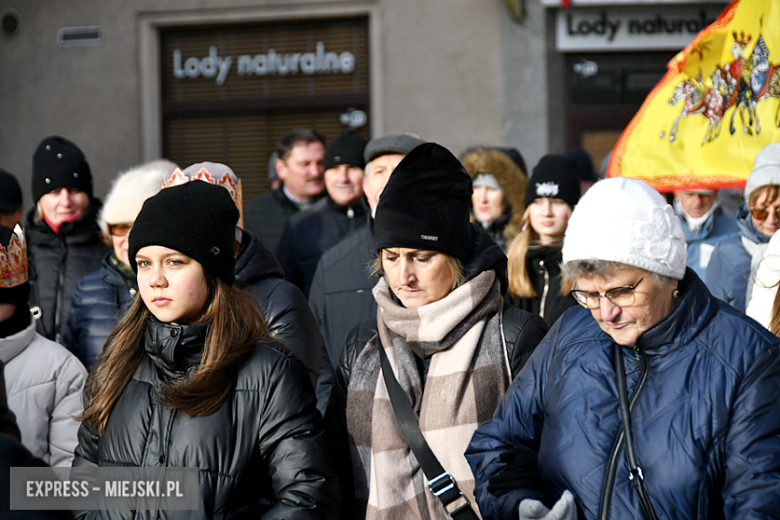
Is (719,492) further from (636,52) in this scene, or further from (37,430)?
(636,52)

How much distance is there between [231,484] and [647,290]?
1.30 metres

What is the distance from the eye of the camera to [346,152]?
18.6 ft

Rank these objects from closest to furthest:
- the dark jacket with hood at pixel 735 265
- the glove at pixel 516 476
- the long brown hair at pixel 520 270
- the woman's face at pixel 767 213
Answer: the glove at pixel 516 476 → the woman's face at pixel 767 213 → the dark jacket with hood at pixel 735 265 → the long brown hair at pixel 520 270

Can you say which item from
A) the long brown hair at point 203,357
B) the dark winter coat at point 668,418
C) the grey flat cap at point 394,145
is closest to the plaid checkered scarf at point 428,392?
the dark winter coat at point 668,418

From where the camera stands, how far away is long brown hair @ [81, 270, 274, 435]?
249cm

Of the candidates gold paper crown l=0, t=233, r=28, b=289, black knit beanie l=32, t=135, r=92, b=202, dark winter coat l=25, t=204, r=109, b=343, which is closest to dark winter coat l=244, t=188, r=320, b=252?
black knit beanie l=32, t=135, r=92, b=202

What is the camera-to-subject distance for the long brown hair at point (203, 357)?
2.49 metres

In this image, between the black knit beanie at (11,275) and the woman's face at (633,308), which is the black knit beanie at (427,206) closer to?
the woman's face at (633,308)

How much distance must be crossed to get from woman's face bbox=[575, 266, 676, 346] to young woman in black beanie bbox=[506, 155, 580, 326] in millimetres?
2348

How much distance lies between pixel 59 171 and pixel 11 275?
1.82 m

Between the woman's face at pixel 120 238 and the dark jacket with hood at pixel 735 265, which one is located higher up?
the woman's face at pixel 120 238

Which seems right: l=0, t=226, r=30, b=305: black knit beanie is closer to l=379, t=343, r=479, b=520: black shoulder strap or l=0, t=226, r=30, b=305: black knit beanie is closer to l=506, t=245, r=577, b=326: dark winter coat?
l=379, t=343, r=479, b=520: black shoulder strap

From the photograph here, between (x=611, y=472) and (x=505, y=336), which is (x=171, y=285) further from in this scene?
(x=611, y=472)

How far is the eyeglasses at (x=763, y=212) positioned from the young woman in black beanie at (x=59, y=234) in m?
3.54
